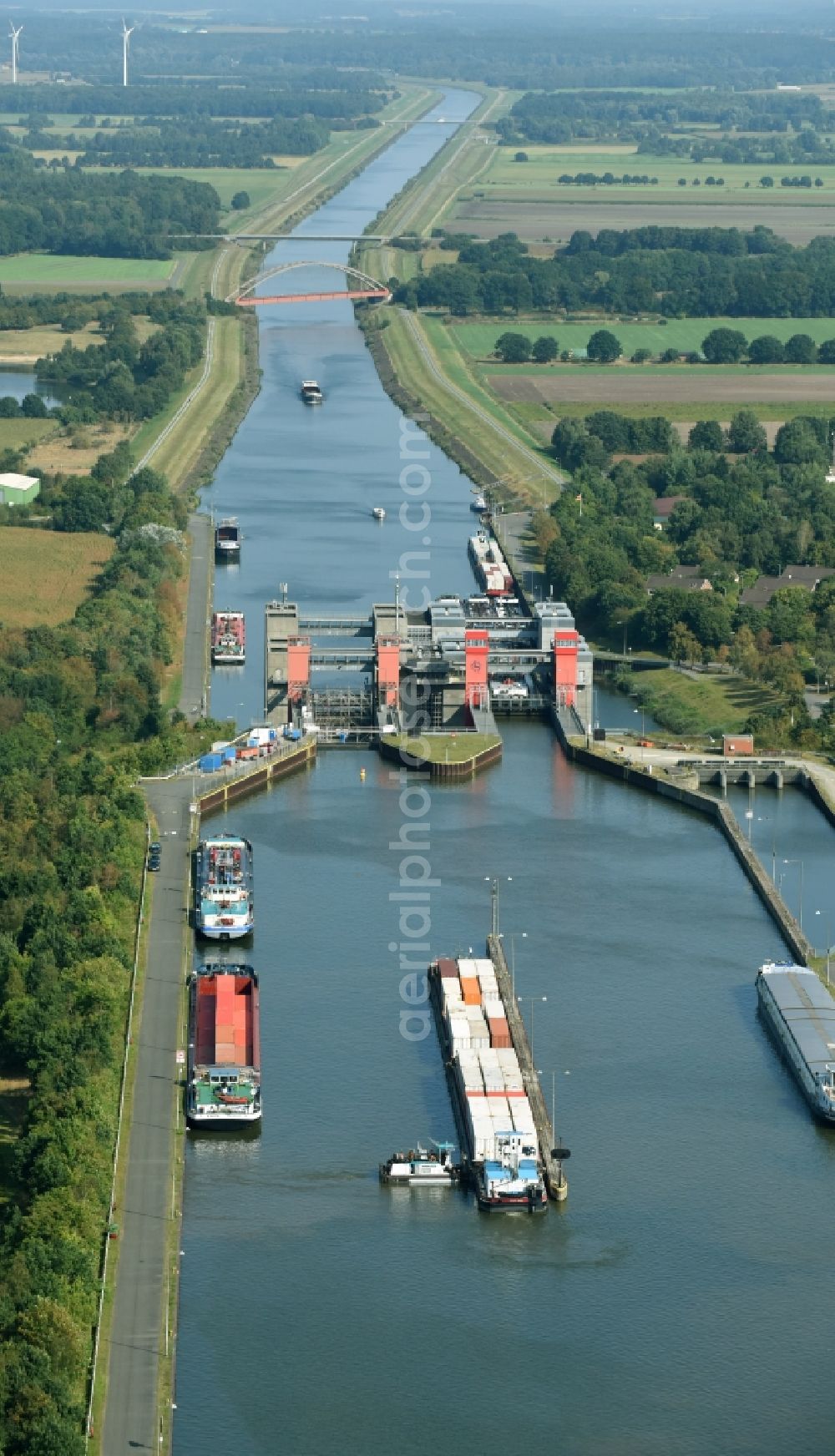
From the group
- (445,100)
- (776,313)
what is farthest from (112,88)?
(776,313)

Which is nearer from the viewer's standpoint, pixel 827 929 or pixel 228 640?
pixel 827 929

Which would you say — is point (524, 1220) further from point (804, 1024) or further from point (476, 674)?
point (476, 674)

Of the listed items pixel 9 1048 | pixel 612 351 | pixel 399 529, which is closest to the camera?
pixel 9 1048

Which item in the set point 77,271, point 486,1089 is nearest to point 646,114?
point 77,271

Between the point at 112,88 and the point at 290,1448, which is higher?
the point at 290,1448

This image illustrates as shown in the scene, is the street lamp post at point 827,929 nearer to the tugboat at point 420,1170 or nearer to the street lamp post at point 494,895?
the street lamp post at point 494,895

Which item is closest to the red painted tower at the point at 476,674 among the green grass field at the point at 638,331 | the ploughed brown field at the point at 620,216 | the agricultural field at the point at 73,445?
the agricultural field at the point at 73,445

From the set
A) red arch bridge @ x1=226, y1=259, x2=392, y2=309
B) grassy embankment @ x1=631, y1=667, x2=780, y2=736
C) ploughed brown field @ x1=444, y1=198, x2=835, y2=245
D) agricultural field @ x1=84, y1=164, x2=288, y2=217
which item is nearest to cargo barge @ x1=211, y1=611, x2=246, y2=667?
grassy embankment @ x1=631, y1=667, x2=780, y2=736

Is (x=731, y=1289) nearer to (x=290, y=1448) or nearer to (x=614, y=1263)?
(x=614, y=1263)
